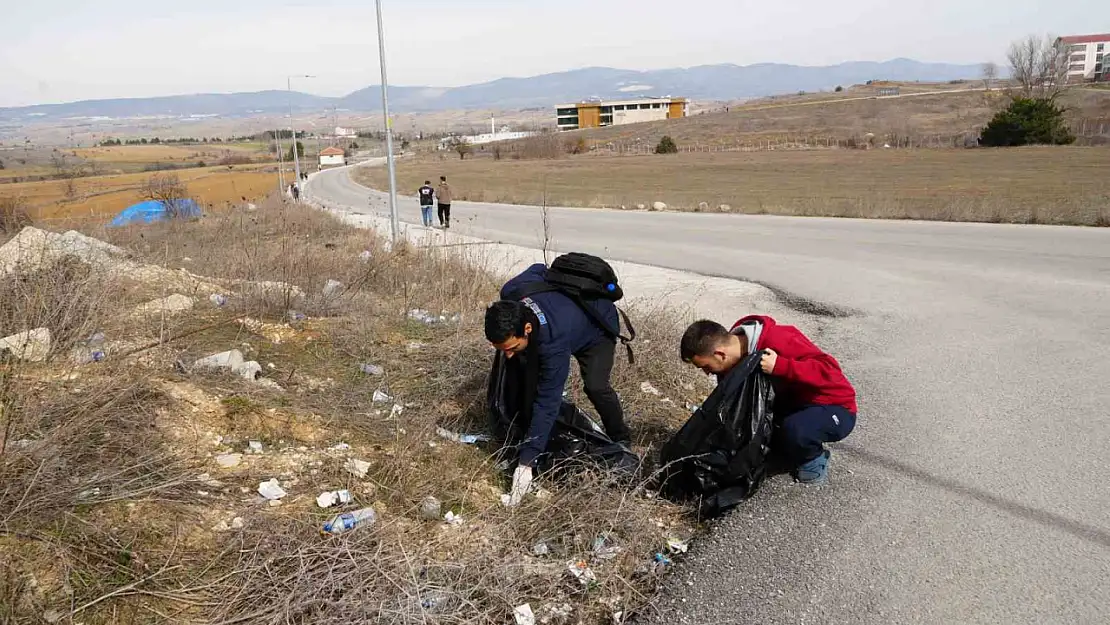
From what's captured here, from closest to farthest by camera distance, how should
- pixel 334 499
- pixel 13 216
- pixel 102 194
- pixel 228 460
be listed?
pixel 334 499, pixel 228 460, pixel 13 216, pixel 102 194

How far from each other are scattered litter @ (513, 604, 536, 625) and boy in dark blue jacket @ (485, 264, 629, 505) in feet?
2.47

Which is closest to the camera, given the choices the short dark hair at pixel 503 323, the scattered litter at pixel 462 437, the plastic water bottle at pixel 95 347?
the short dark hair at pixel 503 323

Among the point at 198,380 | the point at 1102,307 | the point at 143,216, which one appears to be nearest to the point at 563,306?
the point at 198,380

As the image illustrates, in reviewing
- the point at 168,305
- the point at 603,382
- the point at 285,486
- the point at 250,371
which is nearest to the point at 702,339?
the point at 603,382

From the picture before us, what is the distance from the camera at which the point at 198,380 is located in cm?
494

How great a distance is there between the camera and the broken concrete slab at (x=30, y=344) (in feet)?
16.1

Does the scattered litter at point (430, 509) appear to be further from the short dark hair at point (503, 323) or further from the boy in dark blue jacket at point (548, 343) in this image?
the short dark hair at point (503, 323)

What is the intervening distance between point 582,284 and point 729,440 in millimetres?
1109

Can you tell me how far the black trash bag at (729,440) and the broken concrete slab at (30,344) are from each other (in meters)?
4.03

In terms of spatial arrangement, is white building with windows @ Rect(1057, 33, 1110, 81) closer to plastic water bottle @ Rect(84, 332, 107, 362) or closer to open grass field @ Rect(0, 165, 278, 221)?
open grass field @ Rect(0, 165, 278, 221)

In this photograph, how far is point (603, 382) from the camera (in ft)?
14.3

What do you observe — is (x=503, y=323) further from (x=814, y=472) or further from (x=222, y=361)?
(x=222, y=361)

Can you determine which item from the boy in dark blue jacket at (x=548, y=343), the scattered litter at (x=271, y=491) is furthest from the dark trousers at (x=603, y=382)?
the scattered litter at (x=271, y=491)

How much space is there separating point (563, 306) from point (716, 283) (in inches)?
291
